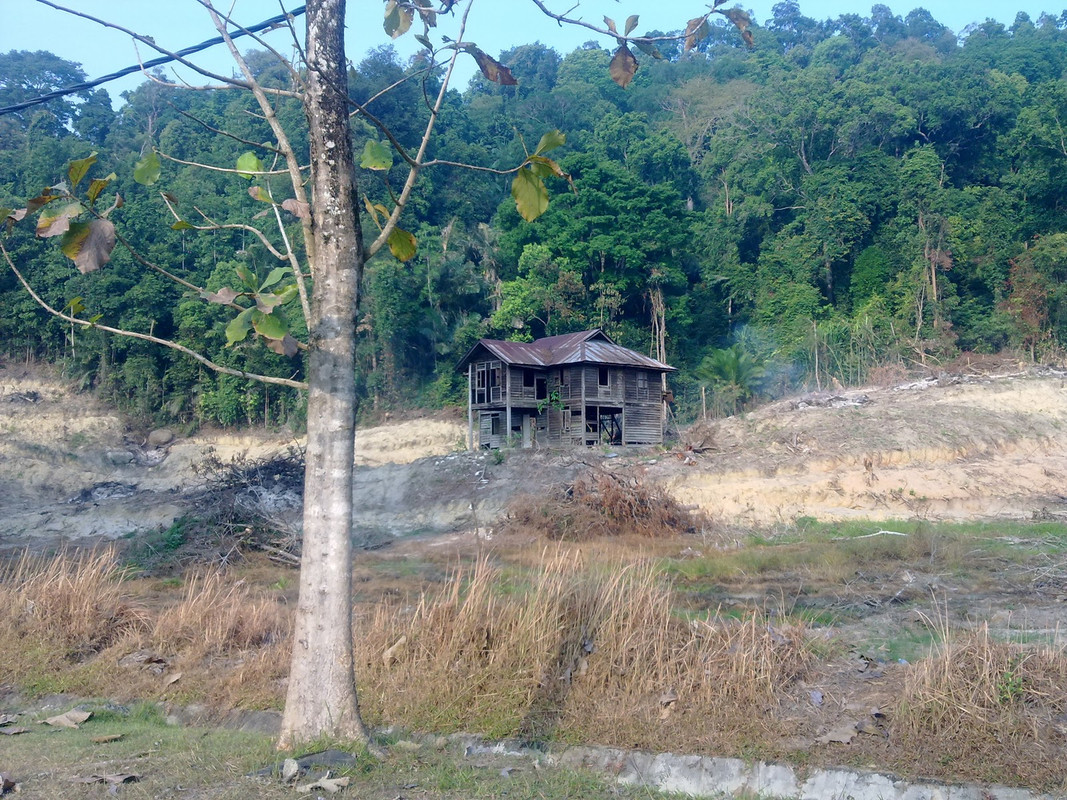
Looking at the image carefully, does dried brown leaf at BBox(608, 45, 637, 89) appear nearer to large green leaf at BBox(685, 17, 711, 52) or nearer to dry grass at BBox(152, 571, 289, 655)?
large green leaf at BBox(685, 17, 711, 52)

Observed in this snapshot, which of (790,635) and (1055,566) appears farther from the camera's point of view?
(1055,566)

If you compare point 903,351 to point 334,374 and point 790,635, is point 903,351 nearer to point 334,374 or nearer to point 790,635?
point 790,635

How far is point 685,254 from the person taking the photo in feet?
159

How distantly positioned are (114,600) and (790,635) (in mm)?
6953

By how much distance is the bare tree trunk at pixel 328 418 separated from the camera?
5051mm

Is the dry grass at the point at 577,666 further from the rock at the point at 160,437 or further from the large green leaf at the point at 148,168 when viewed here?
the rock at the point at 160,437

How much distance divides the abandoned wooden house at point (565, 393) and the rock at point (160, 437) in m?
15.8

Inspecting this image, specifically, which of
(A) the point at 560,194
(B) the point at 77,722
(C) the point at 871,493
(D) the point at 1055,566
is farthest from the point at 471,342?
(B) the point at 77,722

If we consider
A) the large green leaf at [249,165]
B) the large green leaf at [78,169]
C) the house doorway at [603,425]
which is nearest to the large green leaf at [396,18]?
the large green leaf at [249,165]

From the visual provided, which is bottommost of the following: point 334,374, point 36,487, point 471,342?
point 36,487

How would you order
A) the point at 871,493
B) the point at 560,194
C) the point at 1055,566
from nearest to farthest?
the point at 1055,566
the point at 871,493
the point at 560,194

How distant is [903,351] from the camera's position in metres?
36.8

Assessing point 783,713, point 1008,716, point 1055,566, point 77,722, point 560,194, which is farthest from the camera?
point 560,194

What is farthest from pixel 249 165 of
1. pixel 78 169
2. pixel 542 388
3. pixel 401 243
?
pixel 542 388
